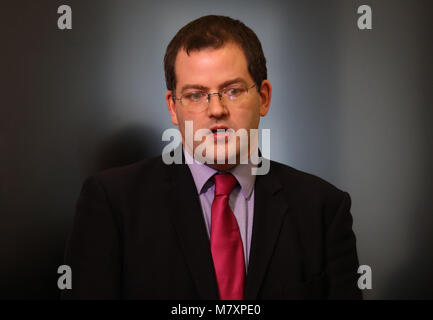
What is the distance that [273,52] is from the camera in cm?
193

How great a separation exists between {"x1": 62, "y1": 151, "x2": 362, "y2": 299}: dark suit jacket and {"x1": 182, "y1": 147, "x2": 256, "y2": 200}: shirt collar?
21 millimetres

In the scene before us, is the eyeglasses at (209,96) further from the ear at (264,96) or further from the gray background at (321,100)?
the gray background at (321,100)

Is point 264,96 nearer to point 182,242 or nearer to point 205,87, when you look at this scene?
point 205,87

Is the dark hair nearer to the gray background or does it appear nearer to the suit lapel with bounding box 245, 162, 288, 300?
the suit lapel with bounding box 245, 162, 288, 300

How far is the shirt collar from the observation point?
1.41 meters

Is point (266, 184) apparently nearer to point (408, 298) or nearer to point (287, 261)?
point (287, 261)

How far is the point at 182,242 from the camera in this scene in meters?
1.31

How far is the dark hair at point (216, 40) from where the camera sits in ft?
4.44

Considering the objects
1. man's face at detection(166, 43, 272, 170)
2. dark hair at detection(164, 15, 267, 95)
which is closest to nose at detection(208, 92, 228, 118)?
man's face at detection(166, 43, 272, 170)

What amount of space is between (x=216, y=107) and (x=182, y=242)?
363 millimetres

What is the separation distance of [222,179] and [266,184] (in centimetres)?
14

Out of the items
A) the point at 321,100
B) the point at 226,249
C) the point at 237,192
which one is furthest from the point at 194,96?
the point at 321,100

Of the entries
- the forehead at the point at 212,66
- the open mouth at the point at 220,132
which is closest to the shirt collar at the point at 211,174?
the open mouth at the point at 220,132
